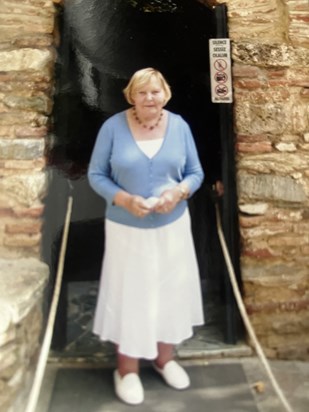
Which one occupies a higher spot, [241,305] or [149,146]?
[149,146]

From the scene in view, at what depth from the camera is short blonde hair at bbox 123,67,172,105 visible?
1.92 meters

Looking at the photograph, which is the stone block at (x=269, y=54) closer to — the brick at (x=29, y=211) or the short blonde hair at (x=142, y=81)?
the short blonde hair at (x=142, y=81)

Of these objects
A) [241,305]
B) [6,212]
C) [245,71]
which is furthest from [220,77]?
[6,212]

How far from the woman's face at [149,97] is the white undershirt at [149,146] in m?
0.11

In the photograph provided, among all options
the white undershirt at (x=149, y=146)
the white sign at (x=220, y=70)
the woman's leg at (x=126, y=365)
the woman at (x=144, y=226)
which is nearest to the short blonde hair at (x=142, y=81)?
the woman at (x=144, y=226)

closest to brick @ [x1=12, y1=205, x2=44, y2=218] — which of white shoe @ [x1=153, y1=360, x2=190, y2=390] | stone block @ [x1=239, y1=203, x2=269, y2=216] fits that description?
white shoe @ [x1=153, y1=360, x2=190, y2=390]

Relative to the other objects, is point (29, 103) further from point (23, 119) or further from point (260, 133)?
point (260, 133)

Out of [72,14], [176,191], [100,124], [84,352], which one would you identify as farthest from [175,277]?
[72,14]

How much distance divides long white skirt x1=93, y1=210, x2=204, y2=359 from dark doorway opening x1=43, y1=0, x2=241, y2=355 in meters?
0.07

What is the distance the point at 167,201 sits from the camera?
1899mm

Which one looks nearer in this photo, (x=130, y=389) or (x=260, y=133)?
(x=130, y=389)

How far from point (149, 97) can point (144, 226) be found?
0.50 m

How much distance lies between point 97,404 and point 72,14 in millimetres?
1653

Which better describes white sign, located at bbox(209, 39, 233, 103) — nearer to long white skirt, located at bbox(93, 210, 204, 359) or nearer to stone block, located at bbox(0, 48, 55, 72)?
long white skirt, located at bbox(93, 210, 204, 359)
